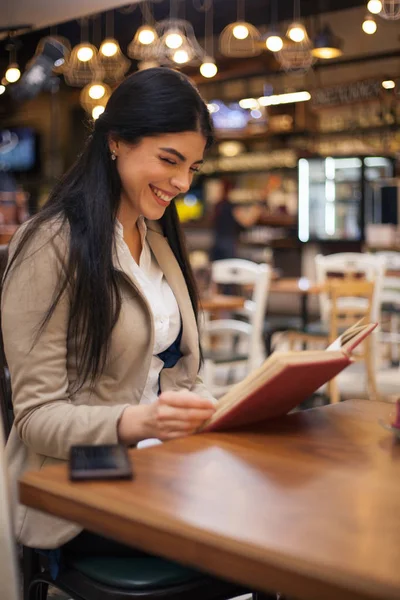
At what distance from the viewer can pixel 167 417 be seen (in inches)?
56.6

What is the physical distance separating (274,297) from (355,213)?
171 centimetres

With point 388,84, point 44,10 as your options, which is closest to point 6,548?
point 44,10

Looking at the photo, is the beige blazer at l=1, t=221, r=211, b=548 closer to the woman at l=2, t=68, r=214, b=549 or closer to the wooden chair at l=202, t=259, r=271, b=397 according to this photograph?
the woman at l=2, t=68, r=214, b=549

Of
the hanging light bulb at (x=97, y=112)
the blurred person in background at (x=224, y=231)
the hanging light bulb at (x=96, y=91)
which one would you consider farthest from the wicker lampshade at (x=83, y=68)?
the blurred person in background at (x=224, y=231)

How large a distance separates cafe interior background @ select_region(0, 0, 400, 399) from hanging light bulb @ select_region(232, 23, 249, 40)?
118 mm

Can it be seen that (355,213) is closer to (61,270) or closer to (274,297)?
(274,297)

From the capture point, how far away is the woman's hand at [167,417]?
1.42m

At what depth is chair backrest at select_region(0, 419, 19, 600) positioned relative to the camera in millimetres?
1323

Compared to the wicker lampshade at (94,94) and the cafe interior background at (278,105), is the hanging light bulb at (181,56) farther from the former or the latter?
the wicker lampshade at (94,94)

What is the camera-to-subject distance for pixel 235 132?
1288cm

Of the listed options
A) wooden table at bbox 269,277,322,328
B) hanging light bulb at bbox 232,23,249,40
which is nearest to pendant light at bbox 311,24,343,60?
hanging light bulb at bbox 232,23,249,40

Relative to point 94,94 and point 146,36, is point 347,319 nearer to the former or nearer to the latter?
point 146,36

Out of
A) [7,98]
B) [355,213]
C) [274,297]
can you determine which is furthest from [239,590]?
[7,98]

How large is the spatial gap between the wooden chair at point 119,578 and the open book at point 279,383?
0.27 m
